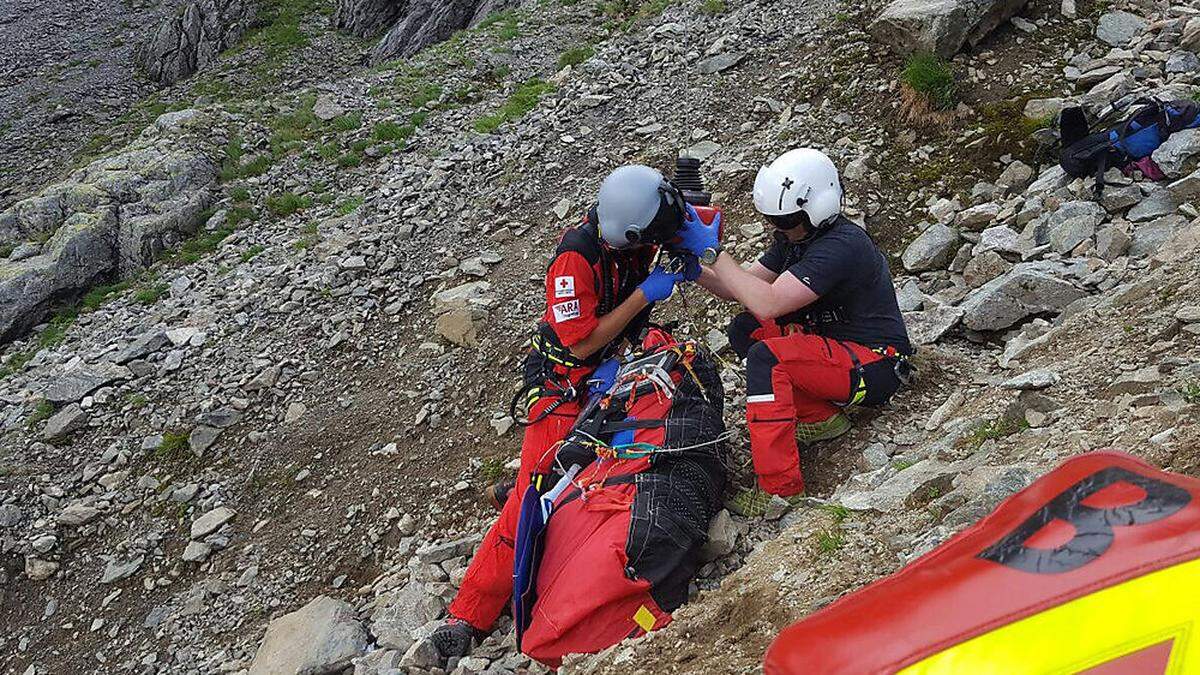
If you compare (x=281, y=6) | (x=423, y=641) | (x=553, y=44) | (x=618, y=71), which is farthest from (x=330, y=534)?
(x=281, y=6)

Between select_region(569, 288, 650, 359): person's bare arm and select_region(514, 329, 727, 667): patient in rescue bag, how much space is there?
0.84 feet

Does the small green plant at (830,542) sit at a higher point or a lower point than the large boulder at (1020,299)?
higher

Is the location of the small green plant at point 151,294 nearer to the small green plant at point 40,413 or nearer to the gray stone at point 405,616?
the small green plant at point 40,413

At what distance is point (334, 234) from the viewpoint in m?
11.1

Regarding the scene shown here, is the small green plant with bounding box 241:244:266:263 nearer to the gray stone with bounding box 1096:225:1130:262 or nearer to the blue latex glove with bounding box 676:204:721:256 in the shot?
the blue latex glove with bounding box 676:204:721:256

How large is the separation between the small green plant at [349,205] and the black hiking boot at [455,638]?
8.19 metres

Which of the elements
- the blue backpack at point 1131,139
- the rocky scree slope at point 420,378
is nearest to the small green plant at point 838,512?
the rocky scree slope at point 420,378

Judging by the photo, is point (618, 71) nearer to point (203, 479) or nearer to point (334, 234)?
point (334, 234)

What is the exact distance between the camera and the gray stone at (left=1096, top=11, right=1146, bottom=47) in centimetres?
873

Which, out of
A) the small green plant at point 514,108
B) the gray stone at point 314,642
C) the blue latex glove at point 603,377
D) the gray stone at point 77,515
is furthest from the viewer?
the small green plant at point 514,108

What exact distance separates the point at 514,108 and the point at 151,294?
18.9ft

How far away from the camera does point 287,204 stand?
12.5 meters

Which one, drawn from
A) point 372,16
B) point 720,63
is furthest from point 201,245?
point 372,16

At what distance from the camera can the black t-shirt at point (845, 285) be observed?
4.93 meters
